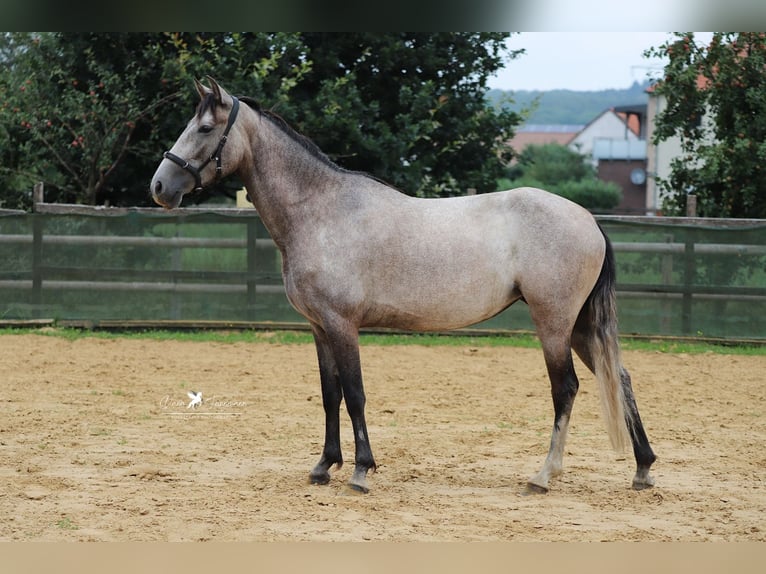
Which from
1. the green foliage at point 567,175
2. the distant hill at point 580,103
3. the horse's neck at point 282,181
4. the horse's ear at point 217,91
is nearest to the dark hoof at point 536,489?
the horse's neck at point 282,181

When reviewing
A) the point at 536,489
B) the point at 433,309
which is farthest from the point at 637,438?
the point at 433,309

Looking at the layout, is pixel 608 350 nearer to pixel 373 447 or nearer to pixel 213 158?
pixel 373 447

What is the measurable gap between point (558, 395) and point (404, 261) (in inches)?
40.8

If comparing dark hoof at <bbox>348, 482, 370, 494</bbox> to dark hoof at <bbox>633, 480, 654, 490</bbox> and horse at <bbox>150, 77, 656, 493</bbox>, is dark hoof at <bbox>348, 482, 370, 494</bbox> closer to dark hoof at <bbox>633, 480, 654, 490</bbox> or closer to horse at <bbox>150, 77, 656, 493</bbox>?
horse at <bbox>150, 77, 656, 493</bbox>

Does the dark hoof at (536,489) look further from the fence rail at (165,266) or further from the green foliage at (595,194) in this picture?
the green foliage at (595,194)

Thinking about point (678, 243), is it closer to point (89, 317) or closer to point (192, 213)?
point (192, 213)

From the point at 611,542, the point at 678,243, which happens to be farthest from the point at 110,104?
the point at 611,542

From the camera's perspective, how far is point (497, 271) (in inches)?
186

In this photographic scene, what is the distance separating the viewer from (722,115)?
12156mm

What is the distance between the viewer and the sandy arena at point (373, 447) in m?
4.06

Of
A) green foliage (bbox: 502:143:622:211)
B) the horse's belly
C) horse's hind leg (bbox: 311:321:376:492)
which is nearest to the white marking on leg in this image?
the horse's belly

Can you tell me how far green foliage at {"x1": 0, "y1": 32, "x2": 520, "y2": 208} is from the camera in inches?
481

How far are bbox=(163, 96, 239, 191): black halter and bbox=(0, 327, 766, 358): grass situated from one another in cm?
531

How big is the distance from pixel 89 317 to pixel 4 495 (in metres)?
6.26
